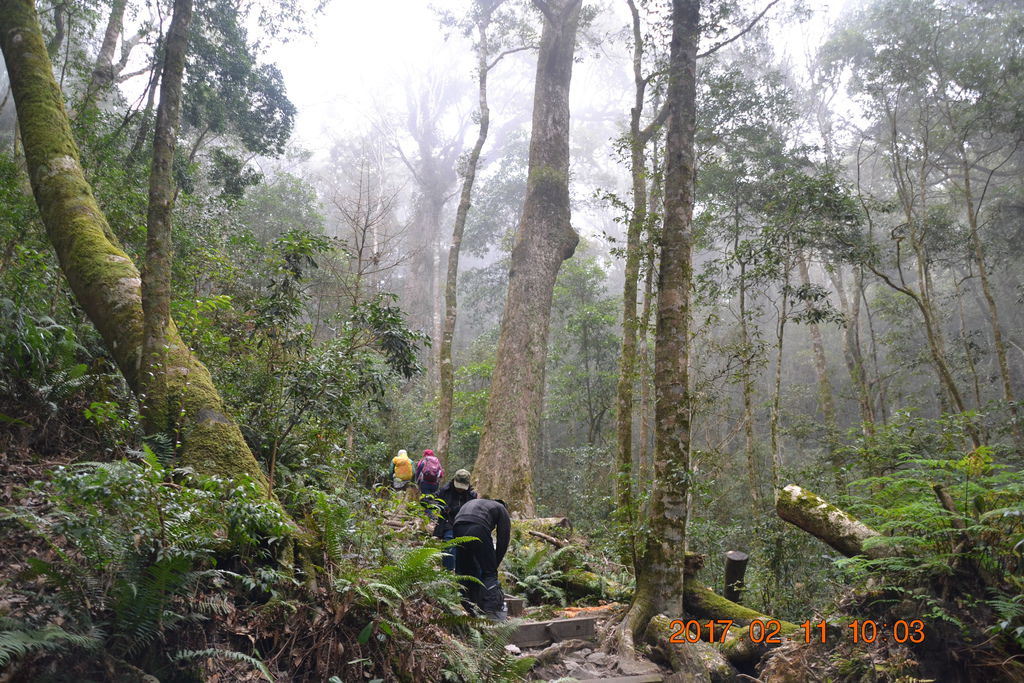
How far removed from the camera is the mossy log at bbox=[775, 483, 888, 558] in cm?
519

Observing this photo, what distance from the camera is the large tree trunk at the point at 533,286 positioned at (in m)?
10.9

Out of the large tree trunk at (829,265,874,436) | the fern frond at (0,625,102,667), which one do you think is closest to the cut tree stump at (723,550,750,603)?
the fern frond at (0,625,102,667)

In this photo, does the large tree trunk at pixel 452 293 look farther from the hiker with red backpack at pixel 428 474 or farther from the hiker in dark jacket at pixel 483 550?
the hiker in dark jacket at pixel 483 550

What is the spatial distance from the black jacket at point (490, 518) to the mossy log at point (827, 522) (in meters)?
2.77

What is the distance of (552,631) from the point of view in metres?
5.95

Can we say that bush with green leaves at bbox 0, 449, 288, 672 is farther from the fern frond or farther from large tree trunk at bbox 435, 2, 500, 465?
large tree trunk at bbox 435, 2, 500, 465

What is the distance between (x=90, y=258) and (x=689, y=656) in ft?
22.1

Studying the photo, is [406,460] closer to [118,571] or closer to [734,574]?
[734,574]

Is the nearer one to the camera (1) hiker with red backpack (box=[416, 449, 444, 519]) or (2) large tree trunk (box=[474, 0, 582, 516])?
(1) hiker with red backpack (box=[416, 449, 444, 519])

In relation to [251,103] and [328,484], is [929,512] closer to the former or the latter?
[328,484]

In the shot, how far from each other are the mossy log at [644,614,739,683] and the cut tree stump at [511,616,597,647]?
2.41ft

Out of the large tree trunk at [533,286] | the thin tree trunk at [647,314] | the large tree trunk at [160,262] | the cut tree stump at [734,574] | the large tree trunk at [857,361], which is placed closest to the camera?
the large tree trunk at [160,262]

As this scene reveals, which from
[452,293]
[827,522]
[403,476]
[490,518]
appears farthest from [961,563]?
[452,293]

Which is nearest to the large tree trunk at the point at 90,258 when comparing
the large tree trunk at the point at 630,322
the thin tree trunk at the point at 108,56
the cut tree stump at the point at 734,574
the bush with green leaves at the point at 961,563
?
the thin tree trunk at the point at 108,56
